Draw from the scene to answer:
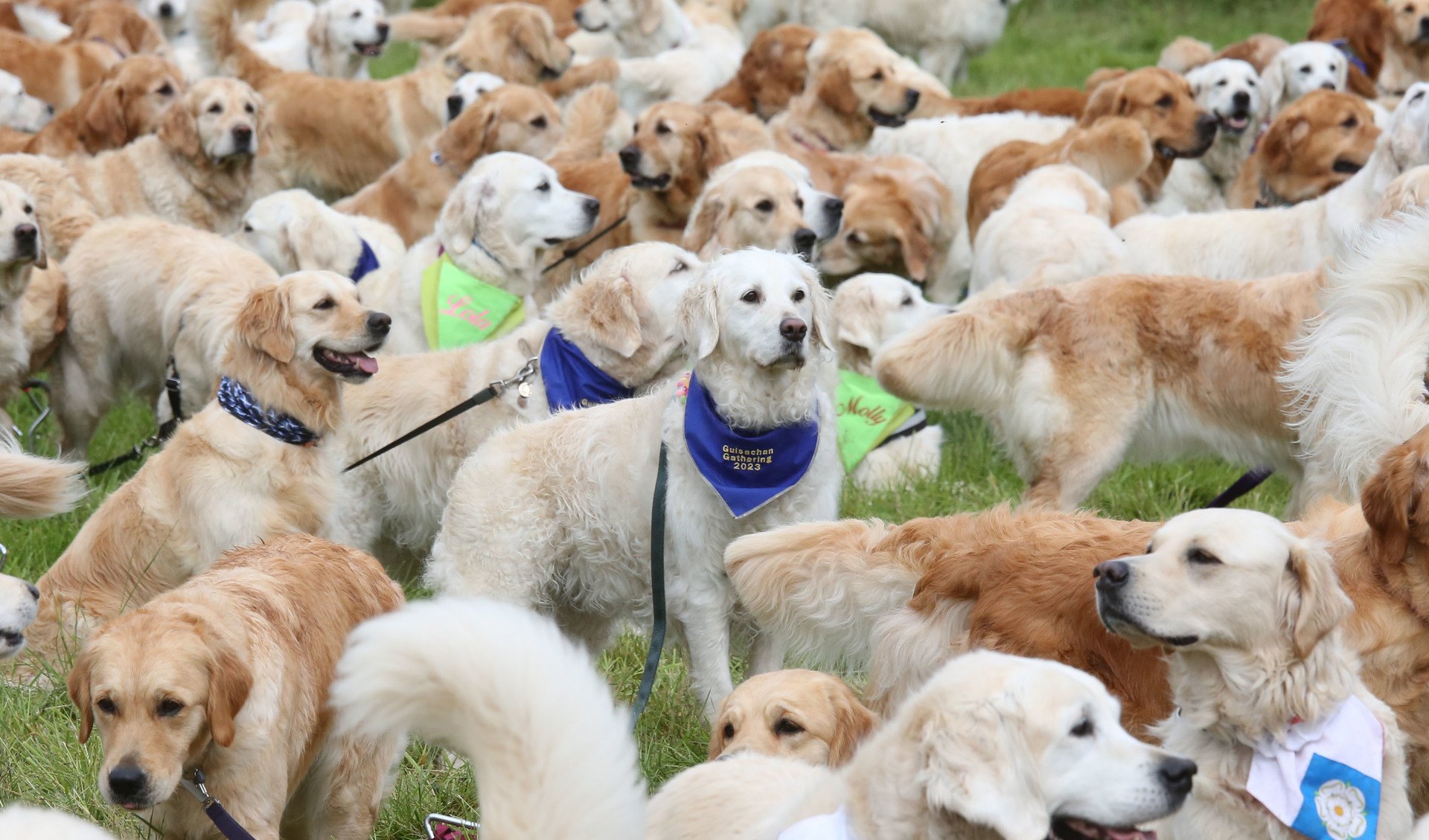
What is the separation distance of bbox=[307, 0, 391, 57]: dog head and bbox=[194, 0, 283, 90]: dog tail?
1.84 m

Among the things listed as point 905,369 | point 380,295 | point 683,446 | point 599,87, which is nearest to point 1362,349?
point 905,369

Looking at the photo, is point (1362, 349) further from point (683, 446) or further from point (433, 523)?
point (433, 523)

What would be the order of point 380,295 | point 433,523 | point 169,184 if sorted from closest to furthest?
point 433,523
point 380,295
point 169,184

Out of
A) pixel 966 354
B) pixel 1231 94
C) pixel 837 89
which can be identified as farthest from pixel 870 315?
pixel 1231 94

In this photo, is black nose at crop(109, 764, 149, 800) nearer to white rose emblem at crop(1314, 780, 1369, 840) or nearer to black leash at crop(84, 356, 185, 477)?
white rose emblem at crop(1314, 780, 1369, 840)

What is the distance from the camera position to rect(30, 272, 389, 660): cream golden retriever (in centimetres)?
487

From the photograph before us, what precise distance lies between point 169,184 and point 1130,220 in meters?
5.50

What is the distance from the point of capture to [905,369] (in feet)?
17.7

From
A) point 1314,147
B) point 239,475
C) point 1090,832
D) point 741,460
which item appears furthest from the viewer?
point 1314,147

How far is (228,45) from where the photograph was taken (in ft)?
36.1

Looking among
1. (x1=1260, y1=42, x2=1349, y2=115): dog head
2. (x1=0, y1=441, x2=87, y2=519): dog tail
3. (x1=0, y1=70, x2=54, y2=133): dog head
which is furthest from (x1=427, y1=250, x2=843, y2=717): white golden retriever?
(x1=0, y1=70, x2=54, y2=133): dog head

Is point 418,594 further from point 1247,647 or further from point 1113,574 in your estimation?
point 1247,647

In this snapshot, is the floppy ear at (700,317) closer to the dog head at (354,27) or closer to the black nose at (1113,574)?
the black nose at (1113,574)

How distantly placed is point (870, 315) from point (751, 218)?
2.59 ft
